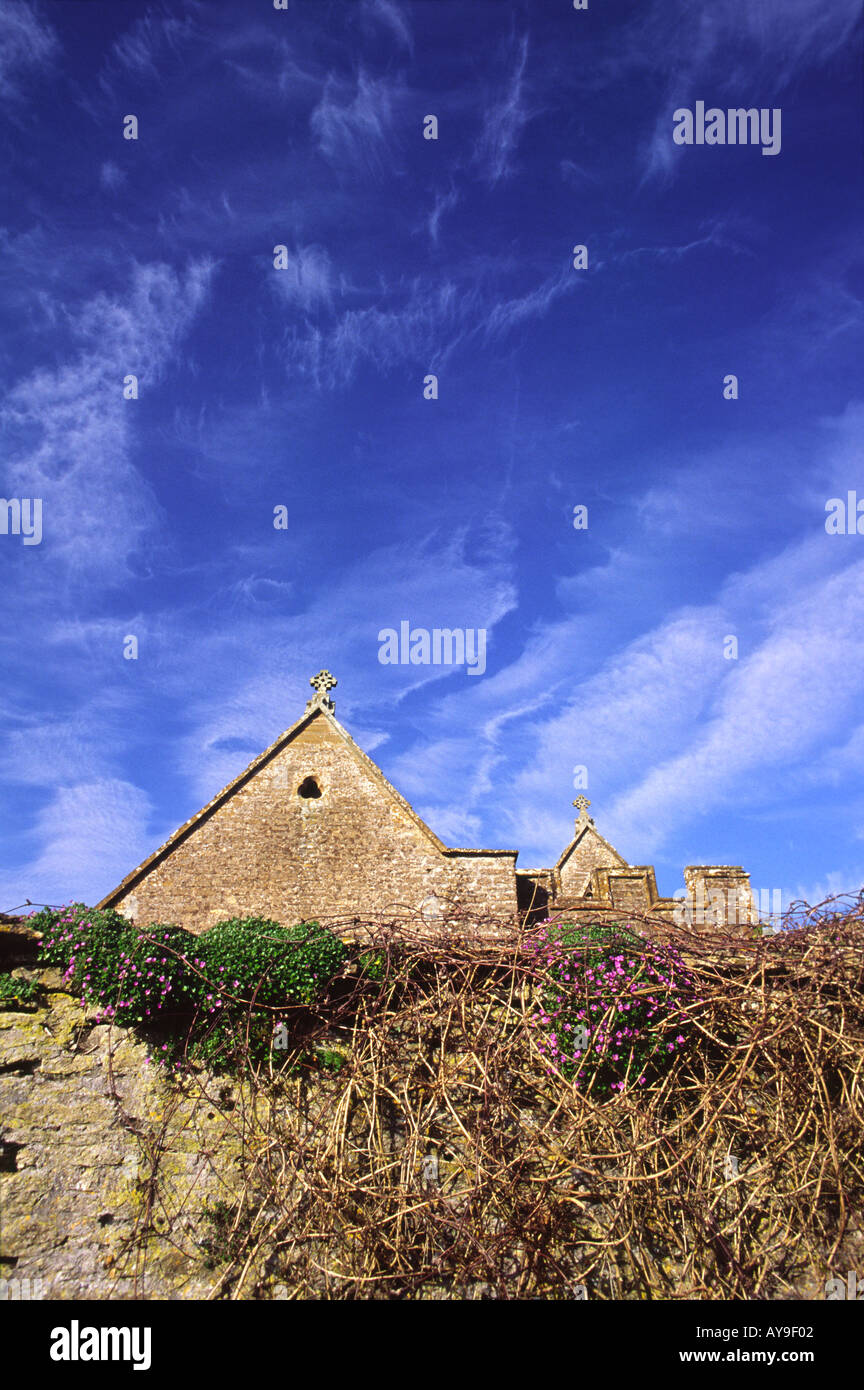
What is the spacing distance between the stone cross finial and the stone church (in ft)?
3.63

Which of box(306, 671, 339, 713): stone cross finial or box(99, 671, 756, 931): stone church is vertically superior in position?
box(306, 671, 339, 713): stone cross finial

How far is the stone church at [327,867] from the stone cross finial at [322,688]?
111 cm

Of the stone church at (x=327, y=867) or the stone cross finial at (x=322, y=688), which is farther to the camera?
the stone cross finial at (x=322, y=688)

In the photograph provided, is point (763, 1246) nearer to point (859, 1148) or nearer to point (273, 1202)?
point (859, 1148)

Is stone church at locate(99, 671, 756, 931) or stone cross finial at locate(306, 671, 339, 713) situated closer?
stone church at locate(99, 671, 756, 931)

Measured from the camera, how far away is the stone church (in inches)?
585

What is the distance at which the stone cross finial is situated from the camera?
58.9 feet

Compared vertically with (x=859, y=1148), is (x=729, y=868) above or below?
above

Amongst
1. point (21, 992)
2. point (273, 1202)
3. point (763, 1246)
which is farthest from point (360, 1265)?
point (21, 992)

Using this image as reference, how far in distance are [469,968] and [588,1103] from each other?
4.63 ft

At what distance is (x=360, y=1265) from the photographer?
564cm

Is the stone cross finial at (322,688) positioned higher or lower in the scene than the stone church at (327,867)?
higher

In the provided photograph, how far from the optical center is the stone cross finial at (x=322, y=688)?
1795cm

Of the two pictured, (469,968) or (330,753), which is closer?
(469,968)
